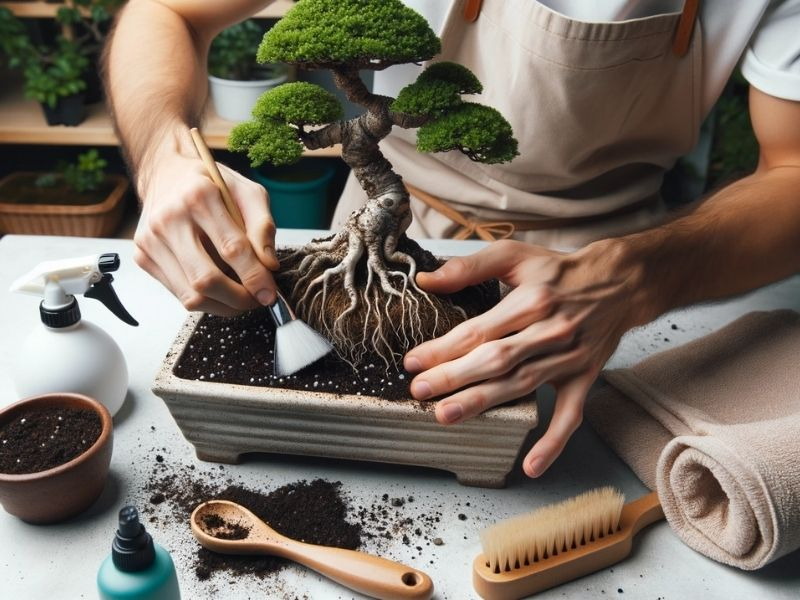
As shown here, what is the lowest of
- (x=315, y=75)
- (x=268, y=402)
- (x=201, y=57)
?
(x=315, y=75)

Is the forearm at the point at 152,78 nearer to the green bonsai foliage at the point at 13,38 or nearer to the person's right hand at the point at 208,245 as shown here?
the person's right hand at the point at 208,245

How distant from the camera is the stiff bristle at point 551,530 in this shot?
28.7 inches

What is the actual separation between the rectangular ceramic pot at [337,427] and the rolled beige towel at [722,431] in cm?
17

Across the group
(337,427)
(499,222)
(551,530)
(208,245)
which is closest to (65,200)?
(499,222)

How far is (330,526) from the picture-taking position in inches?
31.6

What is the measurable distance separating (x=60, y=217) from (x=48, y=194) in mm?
153

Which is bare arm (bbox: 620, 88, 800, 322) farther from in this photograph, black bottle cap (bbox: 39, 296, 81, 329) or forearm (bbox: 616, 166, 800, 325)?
black bottle cap (bbox: 39, 296, 81, 329)

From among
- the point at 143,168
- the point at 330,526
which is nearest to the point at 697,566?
the point at 330,526

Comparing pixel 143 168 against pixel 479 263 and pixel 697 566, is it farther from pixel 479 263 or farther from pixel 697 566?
pixel 697 566

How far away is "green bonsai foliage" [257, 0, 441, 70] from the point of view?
0.74 m

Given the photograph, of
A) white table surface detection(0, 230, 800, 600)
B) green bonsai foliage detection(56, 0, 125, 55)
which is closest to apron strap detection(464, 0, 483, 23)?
white table surface detection(0, 230, 800, 600)

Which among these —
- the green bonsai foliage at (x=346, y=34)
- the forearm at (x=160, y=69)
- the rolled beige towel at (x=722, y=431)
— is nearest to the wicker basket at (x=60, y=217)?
the forearm at (x=160, y=69)

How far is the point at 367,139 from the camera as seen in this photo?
0.87 metres

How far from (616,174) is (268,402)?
85cm
